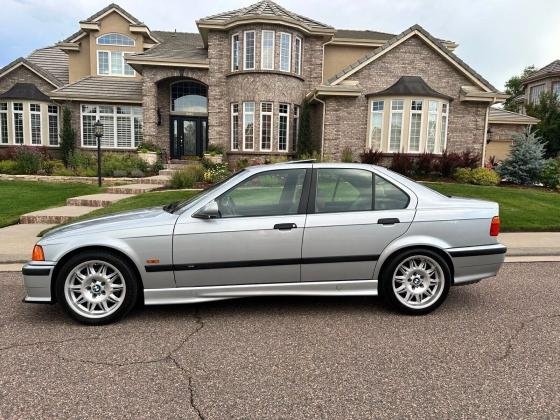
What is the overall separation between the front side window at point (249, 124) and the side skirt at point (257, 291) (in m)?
15.7

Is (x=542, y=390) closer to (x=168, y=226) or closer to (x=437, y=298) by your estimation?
(x=437, y=298)

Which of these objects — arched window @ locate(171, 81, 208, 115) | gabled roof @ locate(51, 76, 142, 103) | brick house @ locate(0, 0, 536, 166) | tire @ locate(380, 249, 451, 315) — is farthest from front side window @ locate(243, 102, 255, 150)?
tire @ locate(380, 249, 451, 315)

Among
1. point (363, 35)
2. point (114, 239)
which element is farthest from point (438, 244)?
point (363, 35)

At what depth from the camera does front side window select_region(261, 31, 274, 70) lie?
61.9 ft

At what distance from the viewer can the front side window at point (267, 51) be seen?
61.9 feet

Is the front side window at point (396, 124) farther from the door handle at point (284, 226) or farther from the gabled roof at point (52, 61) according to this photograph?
the gabled roof at point (52, 61)

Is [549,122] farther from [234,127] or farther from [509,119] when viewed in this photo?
[234,127]

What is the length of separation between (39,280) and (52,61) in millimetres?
28190

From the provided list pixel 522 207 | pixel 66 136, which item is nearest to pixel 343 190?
pixel 522 207

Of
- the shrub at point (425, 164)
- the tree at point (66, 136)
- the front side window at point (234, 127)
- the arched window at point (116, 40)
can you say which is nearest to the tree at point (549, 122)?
the shrub at point (425, 164)

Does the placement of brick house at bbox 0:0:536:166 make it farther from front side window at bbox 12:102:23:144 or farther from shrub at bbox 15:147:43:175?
shrub at bbox 15:147:43:175

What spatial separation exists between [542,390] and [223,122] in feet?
60.7

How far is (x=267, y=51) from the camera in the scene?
19.0 meters

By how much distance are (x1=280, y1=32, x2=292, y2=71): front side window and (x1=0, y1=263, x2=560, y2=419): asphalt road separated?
53.0 ft
